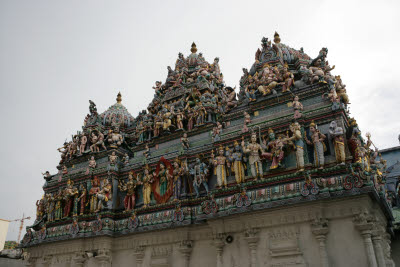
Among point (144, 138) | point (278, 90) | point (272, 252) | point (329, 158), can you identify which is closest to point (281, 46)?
point (278, 90)

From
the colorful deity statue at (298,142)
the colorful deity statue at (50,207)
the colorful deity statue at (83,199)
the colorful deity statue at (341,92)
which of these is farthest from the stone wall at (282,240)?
the colorful deity statue at (50,207)

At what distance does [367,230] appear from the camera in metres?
14.0

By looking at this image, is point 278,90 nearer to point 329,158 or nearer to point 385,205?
point 329,158

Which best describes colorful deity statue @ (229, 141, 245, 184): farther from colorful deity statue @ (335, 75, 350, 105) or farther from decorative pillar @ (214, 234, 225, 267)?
colorful deity statue @ (335, 75, 350, 105)

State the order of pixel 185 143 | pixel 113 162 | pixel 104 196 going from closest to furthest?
pixel 185 143 → pixel 104 196 → pixel 113 162

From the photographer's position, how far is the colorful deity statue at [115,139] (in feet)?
88.3

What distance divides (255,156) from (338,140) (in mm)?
4061

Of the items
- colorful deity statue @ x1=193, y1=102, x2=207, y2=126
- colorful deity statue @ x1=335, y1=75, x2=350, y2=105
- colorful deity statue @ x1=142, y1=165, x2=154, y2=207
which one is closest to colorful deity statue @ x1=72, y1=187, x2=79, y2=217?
colorful deity statue @ x1=142, y1=165, x2=154, y2=207

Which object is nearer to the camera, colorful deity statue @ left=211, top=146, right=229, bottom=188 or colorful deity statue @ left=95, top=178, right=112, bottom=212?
colorful deity statue @ left=211, top=146, right=229, bottom=188

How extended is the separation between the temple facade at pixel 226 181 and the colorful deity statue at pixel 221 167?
0.06 metres

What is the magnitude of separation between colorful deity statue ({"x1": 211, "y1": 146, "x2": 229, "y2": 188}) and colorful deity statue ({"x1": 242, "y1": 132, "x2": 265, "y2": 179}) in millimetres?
1507

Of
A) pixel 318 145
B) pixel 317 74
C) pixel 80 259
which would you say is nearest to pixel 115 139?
pixel 80 259

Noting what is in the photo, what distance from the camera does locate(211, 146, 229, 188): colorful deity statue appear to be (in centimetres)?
1859

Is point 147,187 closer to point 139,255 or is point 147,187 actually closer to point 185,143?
point 185,143
